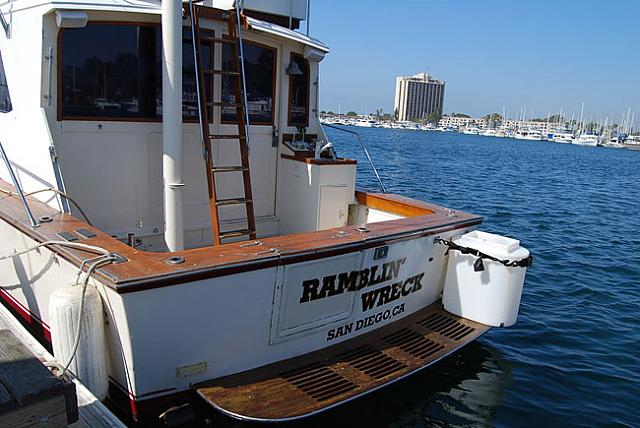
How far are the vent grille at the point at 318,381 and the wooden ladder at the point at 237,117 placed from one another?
1.35 meters

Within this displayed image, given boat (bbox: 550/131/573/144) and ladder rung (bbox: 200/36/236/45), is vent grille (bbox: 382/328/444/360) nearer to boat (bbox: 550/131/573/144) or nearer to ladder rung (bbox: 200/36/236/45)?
ladder rung (bbox: 200/36/236/45)

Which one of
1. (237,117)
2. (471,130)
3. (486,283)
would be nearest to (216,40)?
(237,117)

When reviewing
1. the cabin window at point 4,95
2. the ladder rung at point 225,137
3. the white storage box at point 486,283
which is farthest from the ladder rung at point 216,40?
the white storage box at point 486,283

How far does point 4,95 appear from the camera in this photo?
197 inches

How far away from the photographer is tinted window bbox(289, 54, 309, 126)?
19.7 ft

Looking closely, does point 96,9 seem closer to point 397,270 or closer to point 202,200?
point 202,200

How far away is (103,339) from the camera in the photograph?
3.33 metres

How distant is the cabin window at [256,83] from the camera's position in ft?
17.8

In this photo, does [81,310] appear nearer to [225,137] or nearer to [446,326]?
[225,137]

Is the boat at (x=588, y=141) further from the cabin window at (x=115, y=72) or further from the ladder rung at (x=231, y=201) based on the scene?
the cabin window at (x=115, y=72)

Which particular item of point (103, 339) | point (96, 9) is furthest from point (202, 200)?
point (103, 339)

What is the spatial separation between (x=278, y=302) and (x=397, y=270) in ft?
4.18

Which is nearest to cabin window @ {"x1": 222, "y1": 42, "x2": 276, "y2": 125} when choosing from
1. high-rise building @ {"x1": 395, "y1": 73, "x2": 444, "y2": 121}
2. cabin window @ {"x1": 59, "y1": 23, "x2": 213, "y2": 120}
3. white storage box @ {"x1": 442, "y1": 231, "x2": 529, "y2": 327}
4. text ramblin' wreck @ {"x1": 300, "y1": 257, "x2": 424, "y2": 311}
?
cabin window @ {"x1": 59, "y1": 23, "x2": 213, "y2": 120}

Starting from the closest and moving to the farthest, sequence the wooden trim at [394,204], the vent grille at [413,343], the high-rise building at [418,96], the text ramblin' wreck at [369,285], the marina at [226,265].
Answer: the marina at [226,265] → the text ramblin' wreck at [369,285] → the vent grille at [413,343] → the wooden trim at [394,204] → the high-rise building at [418,96]
